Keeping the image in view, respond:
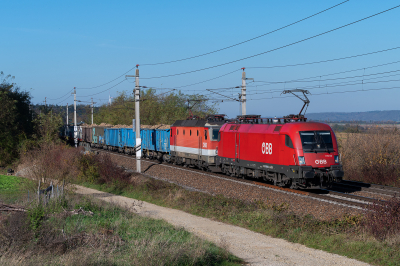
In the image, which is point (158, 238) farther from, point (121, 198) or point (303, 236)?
point (121, 198)

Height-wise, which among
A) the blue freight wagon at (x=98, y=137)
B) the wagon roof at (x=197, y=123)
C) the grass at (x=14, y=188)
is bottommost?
the grass at (x=14, y=188)

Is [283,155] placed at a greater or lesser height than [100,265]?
greater

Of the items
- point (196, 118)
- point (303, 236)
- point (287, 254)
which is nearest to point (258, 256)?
point (287, 254)

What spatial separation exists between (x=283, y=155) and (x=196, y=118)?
12.0 m

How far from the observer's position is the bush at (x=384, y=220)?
33.1 ft

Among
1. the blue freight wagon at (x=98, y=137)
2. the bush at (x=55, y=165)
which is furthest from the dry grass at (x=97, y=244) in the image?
the blue freight wagon at (x=98, y=137)

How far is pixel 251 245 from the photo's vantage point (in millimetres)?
10539

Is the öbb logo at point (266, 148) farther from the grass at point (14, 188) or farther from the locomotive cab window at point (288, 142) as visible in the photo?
the grass at point (14, 188)

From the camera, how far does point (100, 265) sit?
7.66 m

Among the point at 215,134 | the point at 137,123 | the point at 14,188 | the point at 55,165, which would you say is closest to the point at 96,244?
the point at 14,188

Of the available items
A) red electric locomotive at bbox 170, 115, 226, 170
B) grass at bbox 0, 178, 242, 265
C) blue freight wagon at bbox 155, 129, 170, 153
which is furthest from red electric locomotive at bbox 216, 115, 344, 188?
blue freight wagon at bbox 155, 129, 170, 153

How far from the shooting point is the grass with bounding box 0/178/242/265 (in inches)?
320

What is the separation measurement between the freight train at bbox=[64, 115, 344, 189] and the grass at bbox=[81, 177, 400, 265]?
3.87 metres

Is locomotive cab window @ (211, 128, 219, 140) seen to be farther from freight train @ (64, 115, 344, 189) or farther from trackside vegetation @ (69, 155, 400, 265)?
trackside vegetation @ (69, 155, 400, 265)
